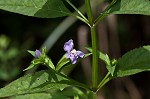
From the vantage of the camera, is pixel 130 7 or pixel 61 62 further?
pixel 61 62

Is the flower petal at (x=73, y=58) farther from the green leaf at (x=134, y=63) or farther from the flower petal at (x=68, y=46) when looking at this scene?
the green leaf at (x=134, y=63)

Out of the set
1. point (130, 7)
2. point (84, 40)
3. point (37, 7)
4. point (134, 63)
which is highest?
point (37, 7)

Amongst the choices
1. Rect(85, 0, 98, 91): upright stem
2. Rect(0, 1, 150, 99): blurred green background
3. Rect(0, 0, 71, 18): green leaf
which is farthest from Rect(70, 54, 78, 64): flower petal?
Rect(0, 1, 150, 99): blurred green background

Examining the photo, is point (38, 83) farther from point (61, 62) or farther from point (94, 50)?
point (94, 50)

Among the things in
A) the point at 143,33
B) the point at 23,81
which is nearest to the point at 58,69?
the point at 23,81

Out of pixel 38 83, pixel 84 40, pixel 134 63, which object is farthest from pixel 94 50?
pixel 84 40

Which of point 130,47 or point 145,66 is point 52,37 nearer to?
point 130,47
